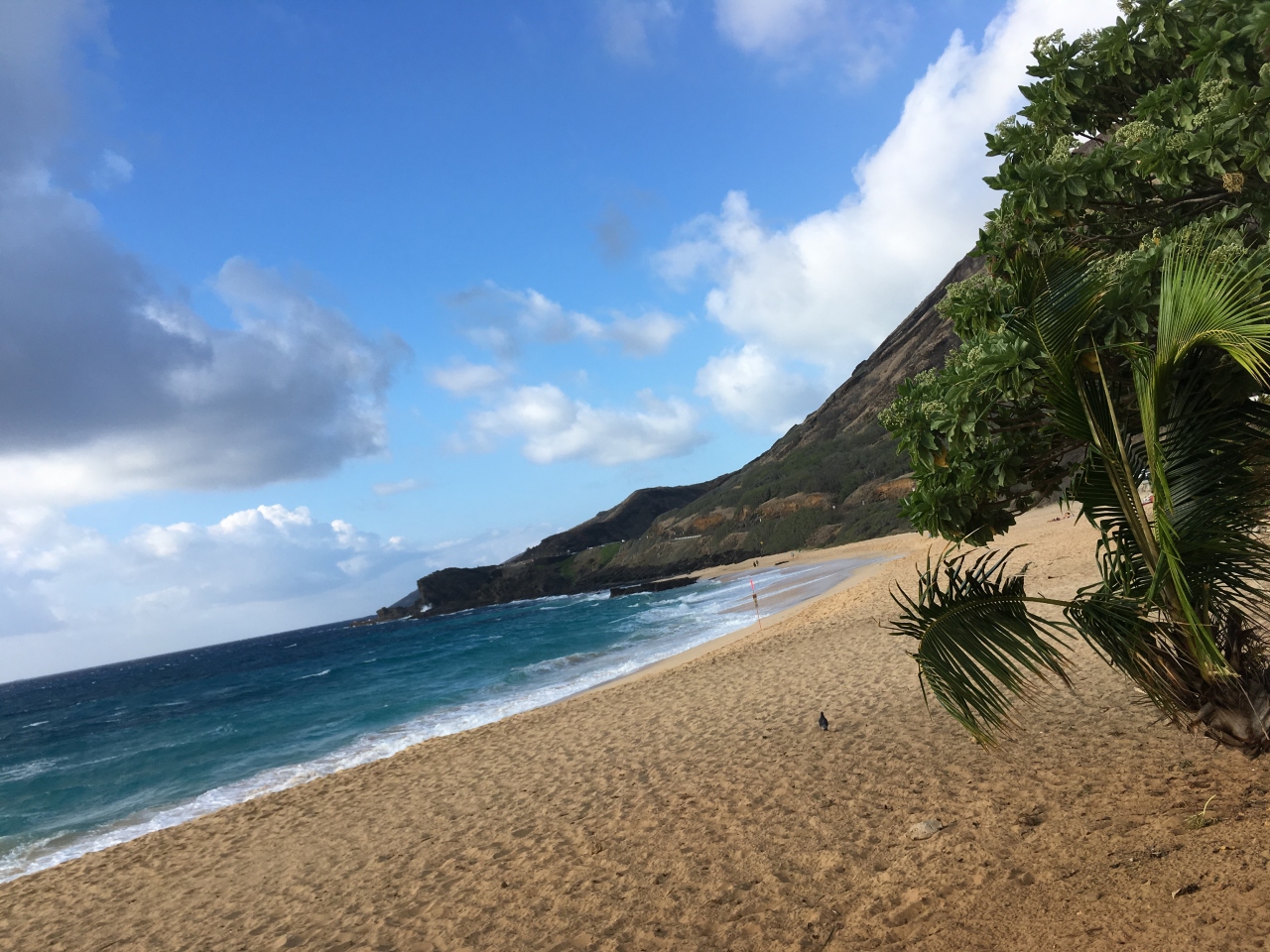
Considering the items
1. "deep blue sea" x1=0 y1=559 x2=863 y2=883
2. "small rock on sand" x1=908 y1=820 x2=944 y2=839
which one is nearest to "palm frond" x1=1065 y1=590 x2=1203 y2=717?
"small rock on sand" x1=908 y1=820 x2=944 y2=839

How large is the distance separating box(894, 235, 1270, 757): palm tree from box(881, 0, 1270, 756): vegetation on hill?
0.4 inches

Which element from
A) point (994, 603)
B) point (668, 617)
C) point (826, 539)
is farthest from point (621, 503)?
point (994, 603)

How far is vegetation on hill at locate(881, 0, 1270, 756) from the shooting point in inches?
133

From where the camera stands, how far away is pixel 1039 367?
12.2 feet

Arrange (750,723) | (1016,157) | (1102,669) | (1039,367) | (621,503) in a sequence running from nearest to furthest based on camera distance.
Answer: (1039,367) → (1016,157) → (1102,669) → (750,723) → (621,503)

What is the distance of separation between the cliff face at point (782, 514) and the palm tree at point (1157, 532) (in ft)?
199

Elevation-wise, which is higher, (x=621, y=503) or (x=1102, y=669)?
(x=621, y=503)

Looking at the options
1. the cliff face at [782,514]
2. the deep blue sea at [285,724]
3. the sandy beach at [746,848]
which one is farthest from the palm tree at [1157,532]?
the cliff face at [782,514]

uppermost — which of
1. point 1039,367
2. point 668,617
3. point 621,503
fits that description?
point 621,503

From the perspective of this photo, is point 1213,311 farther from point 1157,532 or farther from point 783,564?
point 783,564

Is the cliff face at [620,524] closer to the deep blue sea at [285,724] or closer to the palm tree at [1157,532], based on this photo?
the deep blue sea at [285,724]

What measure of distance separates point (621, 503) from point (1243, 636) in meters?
131

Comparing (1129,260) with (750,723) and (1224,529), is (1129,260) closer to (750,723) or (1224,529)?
(1224,529)

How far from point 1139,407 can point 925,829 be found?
2966 mm
